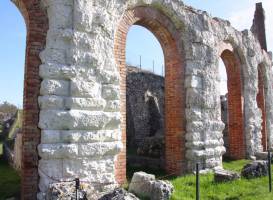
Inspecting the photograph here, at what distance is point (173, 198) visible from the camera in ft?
19.0

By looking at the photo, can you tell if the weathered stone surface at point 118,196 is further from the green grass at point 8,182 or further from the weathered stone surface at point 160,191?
the green grass at point 8,182

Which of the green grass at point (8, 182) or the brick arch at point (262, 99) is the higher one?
the brick arch at point (262, 99)

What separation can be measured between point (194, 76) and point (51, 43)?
408 cm

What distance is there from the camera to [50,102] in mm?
5574

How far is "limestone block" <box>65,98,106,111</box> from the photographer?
5701 millimetres

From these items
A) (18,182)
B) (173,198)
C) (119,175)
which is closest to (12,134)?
(18,182)

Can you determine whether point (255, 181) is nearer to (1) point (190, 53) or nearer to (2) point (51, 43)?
(1) point (190, 53)

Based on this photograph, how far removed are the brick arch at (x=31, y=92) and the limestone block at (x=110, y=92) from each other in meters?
1.22

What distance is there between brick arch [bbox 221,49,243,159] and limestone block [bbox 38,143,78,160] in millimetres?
7573

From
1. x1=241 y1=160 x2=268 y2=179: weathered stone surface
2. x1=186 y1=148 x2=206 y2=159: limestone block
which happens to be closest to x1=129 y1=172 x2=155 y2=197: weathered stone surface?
x1=186 y1=148 x2=206 y2=159: limestone block

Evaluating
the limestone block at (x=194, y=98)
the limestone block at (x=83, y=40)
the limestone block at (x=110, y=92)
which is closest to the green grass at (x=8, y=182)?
the limestone block at (x=110, y=92)

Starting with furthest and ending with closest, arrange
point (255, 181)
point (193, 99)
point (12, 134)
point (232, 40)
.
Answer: point (12, 134) → point (232, 40) → point (193, 99) → point (255, 181)

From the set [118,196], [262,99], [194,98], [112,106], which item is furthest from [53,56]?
[262,99]

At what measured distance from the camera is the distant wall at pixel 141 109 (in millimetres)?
12992
